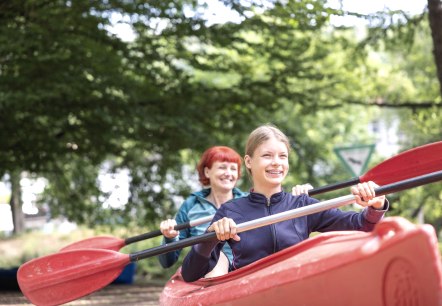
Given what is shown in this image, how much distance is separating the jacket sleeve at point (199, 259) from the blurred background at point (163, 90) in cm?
292

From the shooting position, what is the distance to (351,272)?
3398 millimetres

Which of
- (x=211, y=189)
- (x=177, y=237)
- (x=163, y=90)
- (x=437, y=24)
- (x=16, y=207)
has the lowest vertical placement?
(x=177, y=237)

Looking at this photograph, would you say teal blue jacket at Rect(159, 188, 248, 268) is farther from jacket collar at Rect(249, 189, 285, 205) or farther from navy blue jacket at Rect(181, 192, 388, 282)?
jacket collar at Rect(249, 189, 285, 205)

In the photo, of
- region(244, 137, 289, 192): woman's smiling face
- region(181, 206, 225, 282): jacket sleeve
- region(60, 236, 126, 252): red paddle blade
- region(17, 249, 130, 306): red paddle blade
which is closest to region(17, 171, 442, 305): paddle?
region(17, 249, 130, 306): red paddle blade

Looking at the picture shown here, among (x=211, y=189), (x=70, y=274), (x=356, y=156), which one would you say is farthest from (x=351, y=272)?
(x=356, y=156)

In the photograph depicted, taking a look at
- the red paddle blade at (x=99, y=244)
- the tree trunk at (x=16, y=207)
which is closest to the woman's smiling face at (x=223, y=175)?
the red paddle blade at (x=99, y=244)

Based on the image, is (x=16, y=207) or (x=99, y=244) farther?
(x=16, y=207)

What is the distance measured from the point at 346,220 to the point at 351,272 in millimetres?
1036

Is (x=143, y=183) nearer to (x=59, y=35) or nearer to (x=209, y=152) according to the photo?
(x=59, y=35)

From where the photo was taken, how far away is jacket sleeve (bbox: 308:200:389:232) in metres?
4.25

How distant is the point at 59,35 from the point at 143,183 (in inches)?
153

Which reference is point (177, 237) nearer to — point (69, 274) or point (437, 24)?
point (69, 274)

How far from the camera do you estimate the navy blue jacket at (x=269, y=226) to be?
433 centimetres

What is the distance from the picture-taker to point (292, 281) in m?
3.64
